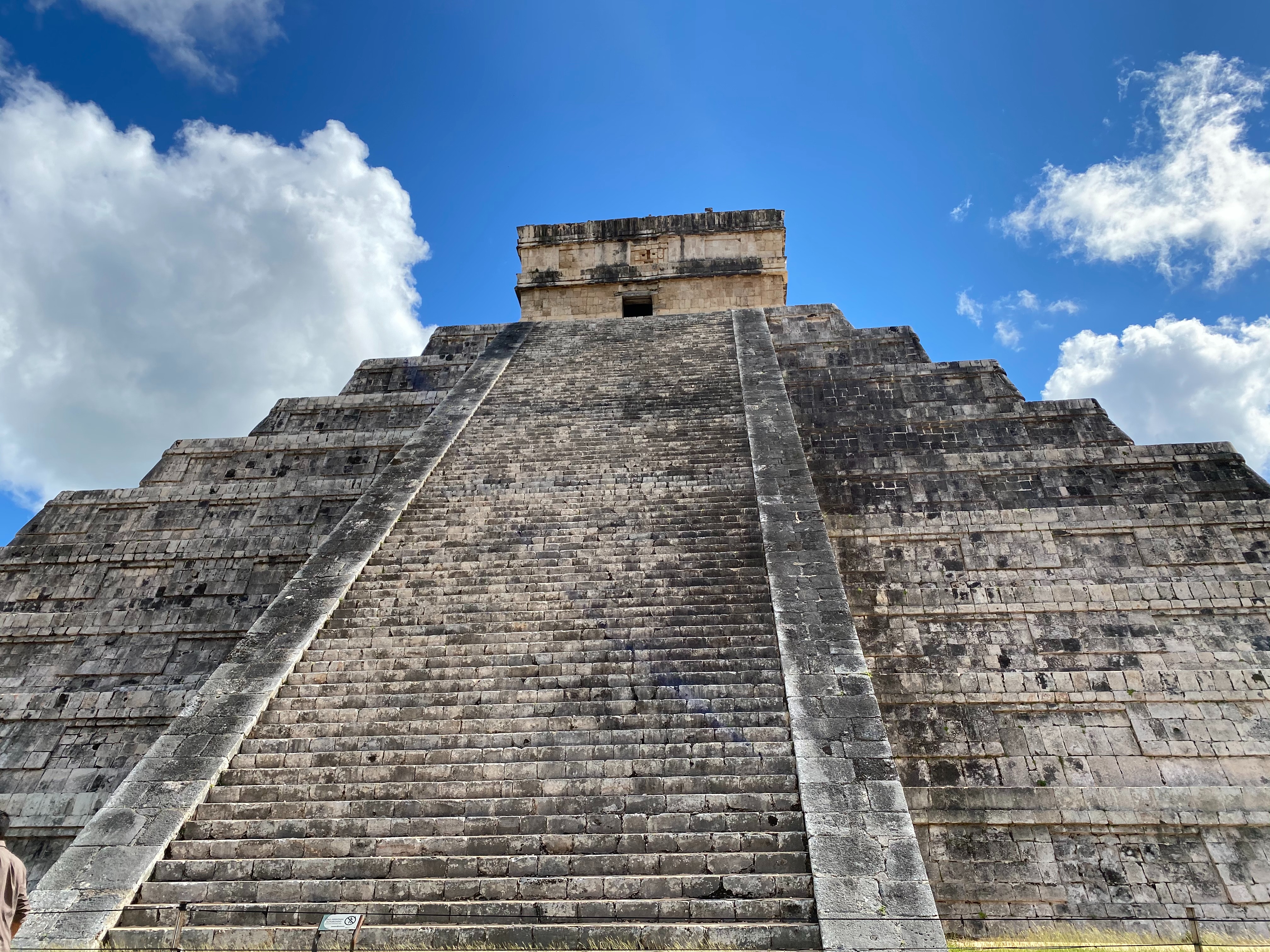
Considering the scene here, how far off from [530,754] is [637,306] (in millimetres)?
14455

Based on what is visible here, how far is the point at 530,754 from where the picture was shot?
5.88 meters

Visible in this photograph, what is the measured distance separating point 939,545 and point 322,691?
23.0ft

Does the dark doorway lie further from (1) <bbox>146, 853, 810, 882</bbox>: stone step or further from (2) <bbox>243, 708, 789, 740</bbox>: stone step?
(1) <bbox>146, 853, 810, 882</bbox>: stone step

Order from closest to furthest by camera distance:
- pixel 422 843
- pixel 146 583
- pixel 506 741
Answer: pixel 422 843
pixel 506 741
pixel 146 583

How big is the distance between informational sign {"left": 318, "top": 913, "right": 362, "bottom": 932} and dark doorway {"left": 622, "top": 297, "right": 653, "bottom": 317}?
1566cm

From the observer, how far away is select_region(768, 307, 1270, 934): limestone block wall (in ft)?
21.6

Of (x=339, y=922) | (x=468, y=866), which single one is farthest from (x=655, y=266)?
(x=339, y=922)

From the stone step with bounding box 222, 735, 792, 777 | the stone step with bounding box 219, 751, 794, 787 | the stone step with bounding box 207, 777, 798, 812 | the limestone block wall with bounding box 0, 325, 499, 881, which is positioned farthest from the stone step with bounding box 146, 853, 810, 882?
the limestone block wall with bounding box 0, 325, 499, 881

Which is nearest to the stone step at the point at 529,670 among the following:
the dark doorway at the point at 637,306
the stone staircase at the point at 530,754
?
the stone staircase at the point at 530,754

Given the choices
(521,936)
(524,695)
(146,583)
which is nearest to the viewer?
(521,936)

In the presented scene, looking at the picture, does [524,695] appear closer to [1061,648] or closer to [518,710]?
[518,710]

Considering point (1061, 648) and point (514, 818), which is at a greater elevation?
point (1061, 648)

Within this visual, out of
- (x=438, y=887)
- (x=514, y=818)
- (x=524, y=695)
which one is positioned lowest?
(x=438, y=887)

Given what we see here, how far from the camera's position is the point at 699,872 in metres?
4.89
